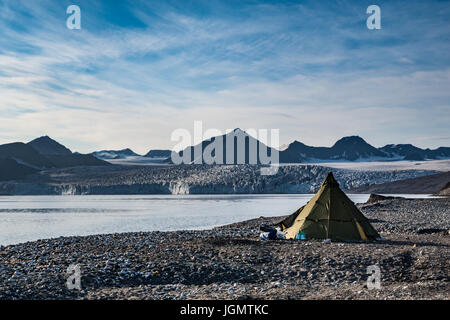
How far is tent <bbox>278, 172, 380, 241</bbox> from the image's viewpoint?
16719mm

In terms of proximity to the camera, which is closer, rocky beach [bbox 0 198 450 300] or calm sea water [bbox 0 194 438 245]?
rocky beach [bbox 0 198 450 300]

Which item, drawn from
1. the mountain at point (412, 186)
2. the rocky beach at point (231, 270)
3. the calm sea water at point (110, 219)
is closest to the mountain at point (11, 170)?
the calm sea water at point (110, 219)

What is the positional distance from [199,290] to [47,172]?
13918cm

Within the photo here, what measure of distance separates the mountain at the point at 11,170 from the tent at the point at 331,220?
141914 millimetres

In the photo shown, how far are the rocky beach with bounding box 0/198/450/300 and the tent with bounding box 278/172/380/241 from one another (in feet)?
2.92

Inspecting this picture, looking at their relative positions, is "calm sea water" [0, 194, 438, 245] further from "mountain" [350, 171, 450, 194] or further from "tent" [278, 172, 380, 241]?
"mountain" [350, 171, 450, 194]

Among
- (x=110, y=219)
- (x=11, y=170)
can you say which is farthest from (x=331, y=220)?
(x=11, y=170)

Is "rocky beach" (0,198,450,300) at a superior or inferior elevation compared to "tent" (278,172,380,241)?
inferior

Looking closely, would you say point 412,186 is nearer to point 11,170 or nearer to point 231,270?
point 231,270

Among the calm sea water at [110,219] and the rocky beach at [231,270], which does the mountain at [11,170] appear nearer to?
the calm sea water at [110,219]

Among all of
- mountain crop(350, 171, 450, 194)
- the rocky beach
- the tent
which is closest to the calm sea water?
the rocky beach

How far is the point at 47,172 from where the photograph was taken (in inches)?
5418
